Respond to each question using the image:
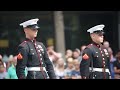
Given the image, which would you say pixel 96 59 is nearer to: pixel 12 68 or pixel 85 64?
pixel 85 64

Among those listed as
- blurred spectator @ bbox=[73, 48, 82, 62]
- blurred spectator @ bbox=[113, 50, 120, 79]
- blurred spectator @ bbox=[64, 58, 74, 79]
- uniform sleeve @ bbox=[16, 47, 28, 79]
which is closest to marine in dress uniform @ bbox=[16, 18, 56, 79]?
uniform sleeve @ bbox=[16, 47, 28, 79]

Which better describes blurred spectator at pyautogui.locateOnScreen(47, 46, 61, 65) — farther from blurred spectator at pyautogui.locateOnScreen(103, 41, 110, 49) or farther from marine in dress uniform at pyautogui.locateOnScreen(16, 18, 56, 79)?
blurred spectator at pyautogui.locateOnScreen(103, 41, 110, 49)

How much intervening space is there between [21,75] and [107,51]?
101 centimetres

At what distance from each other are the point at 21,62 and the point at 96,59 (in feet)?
2.80

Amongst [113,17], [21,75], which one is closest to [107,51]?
[113,17]

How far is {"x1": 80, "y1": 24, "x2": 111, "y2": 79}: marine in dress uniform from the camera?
4121 mm

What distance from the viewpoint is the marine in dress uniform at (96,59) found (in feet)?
13.5

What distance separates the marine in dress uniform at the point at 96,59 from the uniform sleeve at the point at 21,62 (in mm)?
641

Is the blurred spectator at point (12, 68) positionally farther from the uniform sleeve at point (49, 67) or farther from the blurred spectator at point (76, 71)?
the blurred spectator at point (76, 71)

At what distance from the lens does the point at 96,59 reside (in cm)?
417

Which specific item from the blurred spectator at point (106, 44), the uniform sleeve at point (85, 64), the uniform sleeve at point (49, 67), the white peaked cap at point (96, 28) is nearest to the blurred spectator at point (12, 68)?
the uniform sleeve at point (49, 67)

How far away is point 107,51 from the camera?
4156 millimetres
